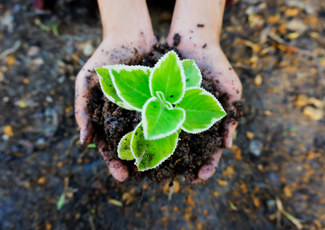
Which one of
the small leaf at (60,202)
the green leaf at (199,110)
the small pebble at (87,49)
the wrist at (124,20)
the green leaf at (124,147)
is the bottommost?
the small leaf at (60,202)

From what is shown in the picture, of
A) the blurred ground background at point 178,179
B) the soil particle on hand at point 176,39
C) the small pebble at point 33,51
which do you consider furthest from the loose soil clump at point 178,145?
the small pebble at point 33,51

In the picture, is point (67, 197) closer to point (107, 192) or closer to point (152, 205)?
point (107, 192)

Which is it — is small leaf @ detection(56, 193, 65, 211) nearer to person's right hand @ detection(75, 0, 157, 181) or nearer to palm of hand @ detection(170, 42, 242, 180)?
person's right hand @ detection(75, 0, 157, 181)

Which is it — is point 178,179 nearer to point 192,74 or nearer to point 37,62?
point 192,74

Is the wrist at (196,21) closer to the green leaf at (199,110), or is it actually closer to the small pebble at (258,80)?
the green leaf at (199,110)

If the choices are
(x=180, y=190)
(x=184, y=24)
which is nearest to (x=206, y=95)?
(x=184, y=24)

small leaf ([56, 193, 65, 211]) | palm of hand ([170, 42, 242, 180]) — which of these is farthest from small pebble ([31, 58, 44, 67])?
palm of hand ([170, 42, 242, 180])

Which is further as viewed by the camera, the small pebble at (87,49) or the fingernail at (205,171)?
the small pebble at (87,49)

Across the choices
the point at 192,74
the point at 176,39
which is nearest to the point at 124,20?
the point at 176,39
